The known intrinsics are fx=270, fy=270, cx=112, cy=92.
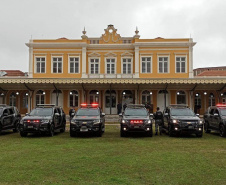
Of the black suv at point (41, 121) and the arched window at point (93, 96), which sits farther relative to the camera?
the arched window at point (93, 96)

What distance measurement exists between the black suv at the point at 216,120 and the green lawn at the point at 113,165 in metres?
4.48

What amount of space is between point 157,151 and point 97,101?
23270mm

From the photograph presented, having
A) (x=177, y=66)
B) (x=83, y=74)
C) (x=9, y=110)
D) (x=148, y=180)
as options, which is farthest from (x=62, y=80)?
(x=148, y=180)

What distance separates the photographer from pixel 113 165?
7.46 m

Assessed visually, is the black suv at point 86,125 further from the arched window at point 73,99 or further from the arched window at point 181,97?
the arched window at point 181,97

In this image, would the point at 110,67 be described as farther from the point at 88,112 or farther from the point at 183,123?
the point at 183,123

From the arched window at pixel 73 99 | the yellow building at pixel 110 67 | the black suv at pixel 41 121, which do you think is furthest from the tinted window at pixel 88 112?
the arched window at pixel 73 99

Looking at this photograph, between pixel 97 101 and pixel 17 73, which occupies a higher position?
pixel 17 73

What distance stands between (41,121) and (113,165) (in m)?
7.71

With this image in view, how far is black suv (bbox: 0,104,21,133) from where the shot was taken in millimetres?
15523

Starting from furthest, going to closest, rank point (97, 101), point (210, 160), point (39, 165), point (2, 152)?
point (97, 101) → point (2, 152) → point (210, 160) → point (39, 165)

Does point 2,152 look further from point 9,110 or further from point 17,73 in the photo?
point 17,73

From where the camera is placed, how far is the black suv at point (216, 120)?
48.2ft

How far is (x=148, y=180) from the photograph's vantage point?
19.9 ft
